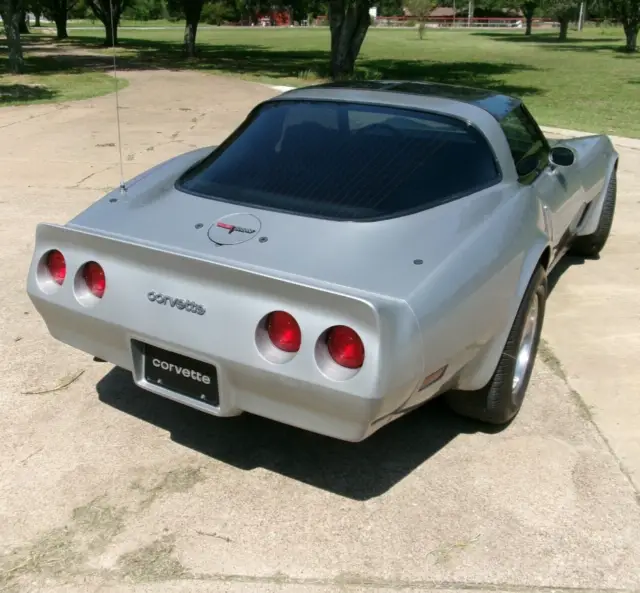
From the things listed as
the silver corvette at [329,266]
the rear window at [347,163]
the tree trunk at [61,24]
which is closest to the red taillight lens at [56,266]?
the silver corvette at [329,266]

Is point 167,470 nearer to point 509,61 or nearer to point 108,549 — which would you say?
point 108,549

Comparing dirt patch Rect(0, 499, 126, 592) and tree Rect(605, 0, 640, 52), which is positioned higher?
tree Rect(605, 0, 640, 52)

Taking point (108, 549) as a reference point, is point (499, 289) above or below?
above

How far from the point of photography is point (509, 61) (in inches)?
1326

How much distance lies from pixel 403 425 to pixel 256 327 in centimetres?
118

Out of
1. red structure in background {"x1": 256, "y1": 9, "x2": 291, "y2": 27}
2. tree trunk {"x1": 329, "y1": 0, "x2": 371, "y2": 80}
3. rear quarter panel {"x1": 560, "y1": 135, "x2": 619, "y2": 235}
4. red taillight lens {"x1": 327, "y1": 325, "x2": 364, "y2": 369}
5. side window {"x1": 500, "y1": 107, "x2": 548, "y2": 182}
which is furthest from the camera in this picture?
red structure in background {"x1": 256, "y1": 9, "x2": 291, "y2": 27}

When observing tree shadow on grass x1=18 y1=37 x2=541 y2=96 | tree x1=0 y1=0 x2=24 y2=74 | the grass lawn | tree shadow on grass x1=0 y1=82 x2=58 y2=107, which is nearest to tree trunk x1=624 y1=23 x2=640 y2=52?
the grass lawn

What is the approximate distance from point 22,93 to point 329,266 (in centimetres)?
1562

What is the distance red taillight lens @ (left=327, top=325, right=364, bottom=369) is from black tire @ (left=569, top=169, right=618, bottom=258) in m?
3.66

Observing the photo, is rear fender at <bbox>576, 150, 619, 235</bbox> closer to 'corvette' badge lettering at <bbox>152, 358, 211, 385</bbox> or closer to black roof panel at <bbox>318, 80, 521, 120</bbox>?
black roof panel at <bbox>318, 80, 521, 120</bbox>

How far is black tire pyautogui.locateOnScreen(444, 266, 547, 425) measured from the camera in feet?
10.6

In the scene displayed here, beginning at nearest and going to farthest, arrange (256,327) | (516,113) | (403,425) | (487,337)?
(256,327) → (487,337) → (403,425) → (516,113)

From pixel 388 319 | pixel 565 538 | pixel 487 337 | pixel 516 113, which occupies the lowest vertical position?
pixel 565 538

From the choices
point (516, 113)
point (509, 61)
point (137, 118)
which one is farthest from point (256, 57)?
point (516, 113)
